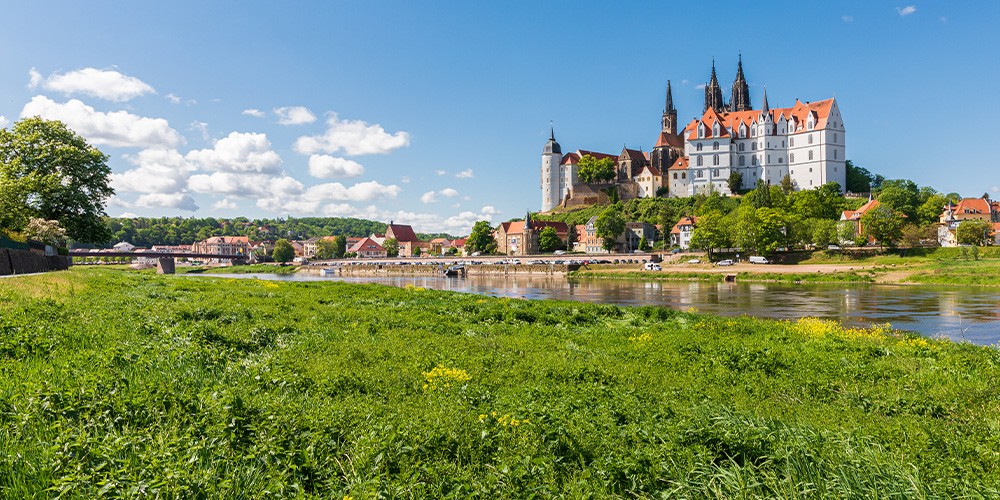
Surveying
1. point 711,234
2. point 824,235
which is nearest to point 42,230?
point 711,234

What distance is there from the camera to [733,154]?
14688cm

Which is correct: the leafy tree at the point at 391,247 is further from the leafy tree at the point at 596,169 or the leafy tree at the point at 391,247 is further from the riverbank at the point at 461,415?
the riverbank at the point at 461,415

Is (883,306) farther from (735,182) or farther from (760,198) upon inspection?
(735,182)

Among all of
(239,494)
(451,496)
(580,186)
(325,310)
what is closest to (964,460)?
(451,496)

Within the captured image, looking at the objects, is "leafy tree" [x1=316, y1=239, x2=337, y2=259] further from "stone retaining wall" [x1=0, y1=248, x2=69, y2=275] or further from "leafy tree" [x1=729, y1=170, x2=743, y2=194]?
"stone retaining wall" [x1=0, y1=248, x2=69, y2=275]

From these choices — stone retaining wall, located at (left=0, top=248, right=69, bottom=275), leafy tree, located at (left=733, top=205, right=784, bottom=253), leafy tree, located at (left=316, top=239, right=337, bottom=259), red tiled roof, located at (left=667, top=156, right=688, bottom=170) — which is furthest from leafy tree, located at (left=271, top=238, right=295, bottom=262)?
stone retaining wall, located at (left=0, top=248, right=69, bottom=275)

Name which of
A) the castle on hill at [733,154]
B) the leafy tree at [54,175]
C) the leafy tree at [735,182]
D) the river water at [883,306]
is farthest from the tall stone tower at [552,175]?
the leafy tree at [54,175]

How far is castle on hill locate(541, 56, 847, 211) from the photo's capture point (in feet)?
452

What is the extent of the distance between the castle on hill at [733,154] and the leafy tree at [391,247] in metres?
56.0

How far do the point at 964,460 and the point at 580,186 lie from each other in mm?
160789

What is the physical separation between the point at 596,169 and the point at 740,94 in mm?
47578

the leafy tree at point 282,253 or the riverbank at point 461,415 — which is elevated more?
the leafy tree at point 282,253

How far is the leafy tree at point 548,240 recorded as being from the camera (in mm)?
140650

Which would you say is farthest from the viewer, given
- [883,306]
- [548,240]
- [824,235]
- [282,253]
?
[282,253]
